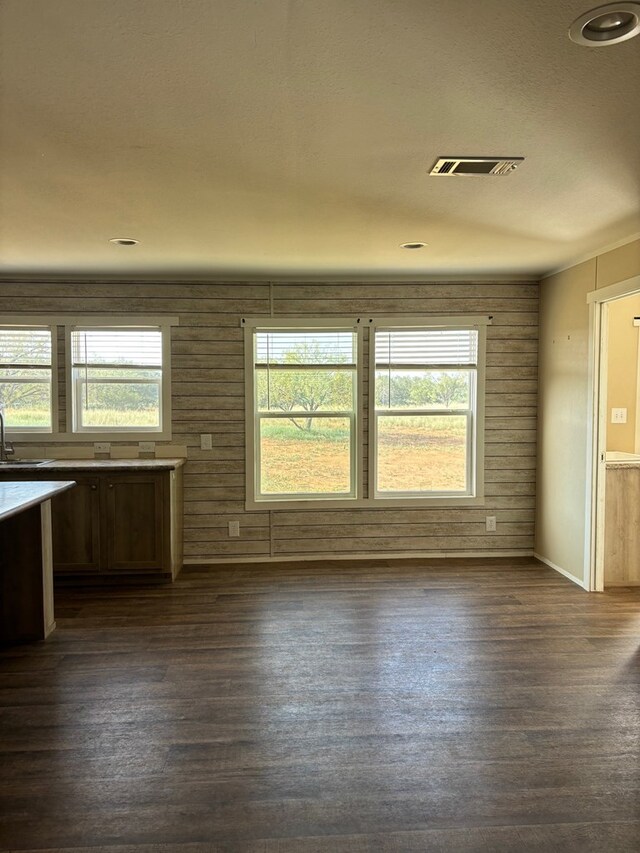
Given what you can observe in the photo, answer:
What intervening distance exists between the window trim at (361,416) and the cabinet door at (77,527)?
4.24 ft

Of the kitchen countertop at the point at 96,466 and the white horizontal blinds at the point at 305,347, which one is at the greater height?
the white horizontal blinds at the point at 305,347

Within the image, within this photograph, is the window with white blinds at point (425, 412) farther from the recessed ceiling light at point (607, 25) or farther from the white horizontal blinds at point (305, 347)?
the recessed ceiling light at point (607, 25)

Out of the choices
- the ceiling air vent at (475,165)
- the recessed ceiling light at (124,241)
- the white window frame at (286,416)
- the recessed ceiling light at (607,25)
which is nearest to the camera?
the recessed ceiling light at (607,25)

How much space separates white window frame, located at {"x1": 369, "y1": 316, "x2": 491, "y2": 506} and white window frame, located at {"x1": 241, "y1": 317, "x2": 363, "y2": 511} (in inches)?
4.6

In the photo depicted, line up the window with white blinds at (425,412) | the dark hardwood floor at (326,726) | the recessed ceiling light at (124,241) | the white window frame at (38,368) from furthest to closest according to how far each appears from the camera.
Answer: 1. the window with white blinds at (425,412)
2. the white window frame at (38,368)
3. the recessed ceiling light at (124,241)
4. the dark hardwood floor at (326,726)

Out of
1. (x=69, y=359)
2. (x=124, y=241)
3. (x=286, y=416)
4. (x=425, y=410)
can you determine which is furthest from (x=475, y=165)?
(x=69, y=359)

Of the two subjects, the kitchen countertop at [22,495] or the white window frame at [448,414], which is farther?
the white window frame at [448,414]

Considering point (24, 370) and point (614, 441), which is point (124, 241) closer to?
Answer: point (24, 370)

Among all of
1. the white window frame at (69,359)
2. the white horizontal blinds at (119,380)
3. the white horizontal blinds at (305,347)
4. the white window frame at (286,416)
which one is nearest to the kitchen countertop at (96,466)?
the white window frame at (69,359)

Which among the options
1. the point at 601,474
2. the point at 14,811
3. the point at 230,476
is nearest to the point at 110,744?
the point at 14,811

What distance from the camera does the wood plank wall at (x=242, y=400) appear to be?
463 centimetres

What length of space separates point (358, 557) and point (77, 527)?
245cm

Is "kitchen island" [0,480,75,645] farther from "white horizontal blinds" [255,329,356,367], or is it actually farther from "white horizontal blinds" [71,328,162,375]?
"white horizontal blinds" [255,329,356,367]

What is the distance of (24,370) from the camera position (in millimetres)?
4602
